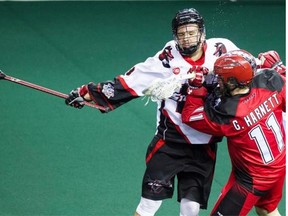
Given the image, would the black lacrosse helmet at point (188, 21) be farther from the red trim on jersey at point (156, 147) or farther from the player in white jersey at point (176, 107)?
the red trim on jersey at point (156, 147)

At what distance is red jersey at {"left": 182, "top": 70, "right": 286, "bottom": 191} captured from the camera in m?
3.63

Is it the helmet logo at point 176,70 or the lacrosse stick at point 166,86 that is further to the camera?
the helmet logo at point 176,70

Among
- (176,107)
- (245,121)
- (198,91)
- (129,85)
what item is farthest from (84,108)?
(245,121)

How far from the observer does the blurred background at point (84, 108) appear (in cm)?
484

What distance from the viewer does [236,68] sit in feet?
11.7

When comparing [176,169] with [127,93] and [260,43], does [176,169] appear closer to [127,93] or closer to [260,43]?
[127,93]

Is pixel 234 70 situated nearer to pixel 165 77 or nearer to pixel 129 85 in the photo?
pixel 165 77

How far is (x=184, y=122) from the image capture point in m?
3.82

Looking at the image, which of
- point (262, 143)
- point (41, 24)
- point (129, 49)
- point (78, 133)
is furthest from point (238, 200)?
point (41, 24)

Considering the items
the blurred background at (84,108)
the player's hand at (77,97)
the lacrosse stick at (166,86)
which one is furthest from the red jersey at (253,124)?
the blurred background at (84,108)

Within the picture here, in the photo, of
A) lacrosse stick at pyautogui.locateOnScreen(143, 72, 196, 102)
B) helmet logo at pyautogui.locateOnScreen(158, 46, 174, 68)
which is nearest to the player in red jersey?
lacrosse stick at pyautogui.locateOnScreen(143, 72, 196, 102)

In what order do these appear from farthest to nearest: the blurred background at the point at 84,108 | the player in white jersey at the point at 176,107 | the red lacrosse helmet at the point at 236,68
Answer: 1. the blurred background at the point at 84,108
2. the player in white jersey at the point at 176,107
3. the red lacrosse helmet at the point at 236,68

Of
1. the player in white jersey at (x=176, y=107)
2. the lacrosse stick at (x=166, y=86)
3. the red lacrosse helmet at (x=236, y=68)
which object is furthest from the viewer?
the player in white jersey at (x=176, y=107)

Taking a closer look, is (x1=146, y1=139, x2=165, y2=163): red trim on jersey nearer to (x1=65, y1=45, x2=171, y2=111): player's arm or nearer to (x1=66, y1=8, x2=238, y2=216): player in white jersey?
(x1=66, y1=8, x2=238, y2=216): player in white jersey
